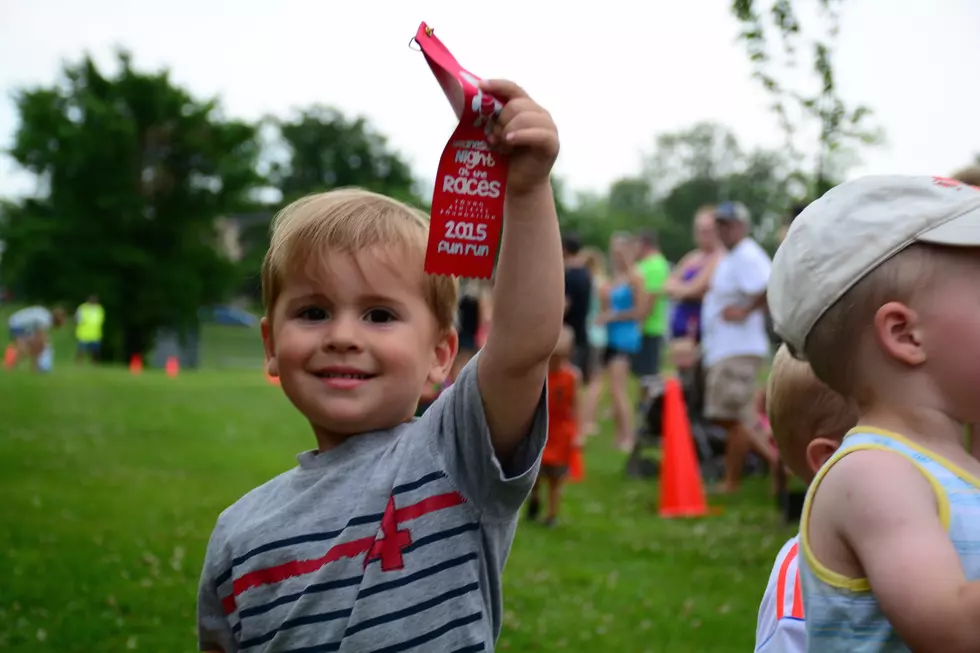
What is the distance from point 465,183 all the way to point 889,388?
72 centimetres

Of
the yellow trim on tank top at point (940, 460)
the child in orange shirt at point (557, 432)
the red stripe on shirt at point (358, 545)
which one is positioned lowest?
the child in orange shirt at point (557, 432)

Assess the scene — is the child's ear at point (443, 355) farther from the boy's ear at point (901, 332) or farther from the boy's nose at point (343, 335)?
the boy's ear at point (901, 332)

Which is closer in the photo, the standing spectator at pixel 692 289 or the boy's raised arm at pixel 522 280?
the boy's raised arm at pixel 522 280

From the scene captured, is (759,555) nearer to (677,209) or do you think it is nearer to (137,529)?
(137,529)

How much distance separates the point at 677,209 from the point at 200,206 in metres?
36.6

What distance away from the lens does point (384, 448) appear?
81.2 inches

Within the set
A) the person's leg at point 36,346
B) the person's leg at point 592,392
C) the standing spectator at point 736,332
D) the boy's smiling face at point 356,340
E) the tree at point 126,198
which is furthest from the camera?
the tree at point 126,198

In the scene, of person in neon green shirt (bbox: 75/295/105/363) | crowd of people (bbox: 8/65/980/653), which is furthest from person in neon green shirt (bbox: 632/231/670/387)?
person in neon green shirt (bbox: 75/295/105/363)

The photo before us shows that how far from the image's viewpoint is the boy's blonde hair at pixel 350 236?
6.87 ft

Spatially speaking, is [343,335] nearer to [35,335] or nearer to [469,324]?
[469,324]

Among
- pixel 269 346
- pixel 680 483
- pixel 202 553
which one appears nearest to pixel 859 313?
pixel 269 346

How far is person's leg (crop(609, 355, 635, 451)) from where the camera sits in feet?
37.1

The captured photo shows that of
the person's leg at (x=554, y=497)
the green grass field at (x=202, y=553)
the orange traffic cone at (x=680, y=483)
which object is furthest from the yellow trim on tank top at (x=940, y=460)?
the orange traffic cone at (x=680, y=483)

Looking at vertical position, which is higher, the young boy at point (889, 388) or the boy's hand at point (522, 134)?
the boy's hand at point (522, 134)
